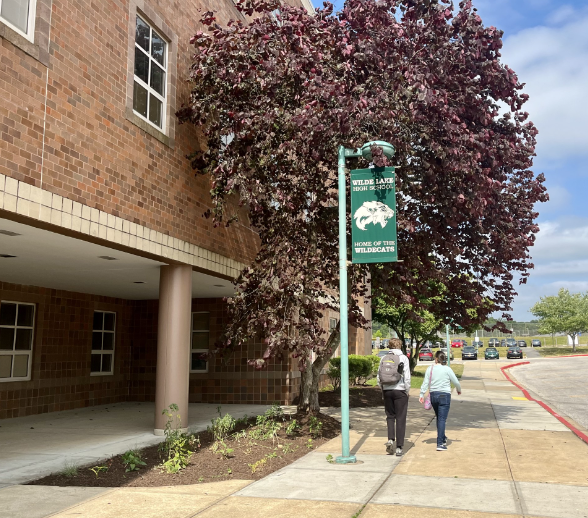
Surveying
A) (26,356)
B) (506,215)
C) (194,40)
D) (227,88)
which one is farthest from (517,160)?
(26,356)

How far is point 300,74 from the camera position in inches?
410

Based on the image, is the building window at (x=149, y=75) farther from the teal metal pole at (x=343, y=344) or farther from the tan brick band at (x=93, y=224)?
the teal metal pole at (x=343, y=344)

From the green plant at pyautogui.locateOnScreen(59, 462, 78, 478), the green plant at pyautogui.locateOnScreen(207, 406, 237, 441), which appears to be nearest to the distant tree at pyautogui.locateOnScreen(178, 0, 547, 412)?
the green plant at pyautogui.locateOnScreen(207, 406, 237, 441)

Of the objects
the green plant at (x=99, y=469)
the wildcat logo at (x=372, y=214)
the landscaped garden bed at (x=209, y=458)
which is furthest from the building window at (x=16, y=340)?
the wildcat logo at (x=372, y=214)

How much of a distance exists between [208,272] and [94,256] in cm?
249

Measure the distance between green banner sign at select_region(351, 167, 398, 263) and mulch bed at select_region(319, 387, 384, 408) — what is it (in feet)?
26.3

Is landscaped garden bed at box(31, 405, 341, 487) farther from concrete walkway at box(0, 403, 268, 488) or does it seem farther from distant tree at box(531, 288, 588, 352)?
distant tree at box(531, 288, 588, 352)

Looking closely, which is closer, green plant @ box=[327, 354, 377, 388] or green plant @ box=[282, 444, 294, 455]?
green plant @ box=[282, 444, 294, 455]

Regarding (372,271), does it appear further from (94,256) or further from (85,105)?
(85,105)

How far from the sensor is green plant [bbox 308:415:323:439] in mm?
10895

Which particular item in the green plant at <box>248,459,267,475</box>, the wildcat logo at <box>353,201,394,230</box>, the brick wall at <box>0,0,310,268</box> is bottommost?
the green plant at <box>248,459,267,475</box>

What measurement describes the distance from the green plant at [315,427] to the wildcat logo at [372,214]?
4016mm

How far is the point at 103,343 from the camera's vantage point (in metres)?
16.5

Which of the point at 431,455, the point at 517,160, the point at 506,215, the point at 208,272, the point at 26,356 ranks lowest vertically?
the point at 431,455
